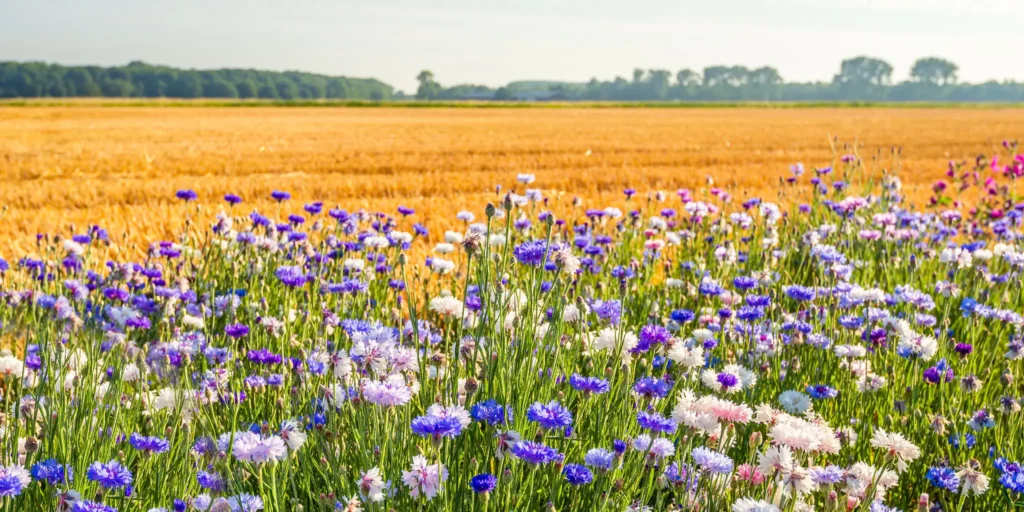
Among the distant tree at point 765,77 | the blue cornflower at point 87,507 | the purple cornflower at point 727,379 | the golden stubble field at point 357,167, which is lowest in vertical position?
the golden stubble field at point 357,167

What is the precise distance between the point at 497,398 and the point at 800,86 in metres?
188

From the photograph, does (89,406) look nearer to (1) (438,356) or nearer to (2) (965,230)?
(1) (438,356)

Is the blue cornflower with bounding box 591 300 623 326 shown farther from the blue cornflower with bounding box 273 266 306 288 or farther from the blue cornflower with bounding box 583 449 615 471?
the blue cornflower with bounding box 273 266 306 288

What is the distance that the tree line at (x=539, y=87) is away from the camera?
4712 inches

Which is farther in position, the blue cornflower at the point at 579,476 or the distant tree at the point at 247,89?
the distant tree at the point at 247,89

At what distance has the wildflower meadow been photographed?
2094 mm

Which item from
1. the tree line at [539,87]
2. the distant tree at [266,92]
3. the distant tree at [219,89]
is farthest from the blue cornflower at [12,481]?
the distant tree at [266,92]

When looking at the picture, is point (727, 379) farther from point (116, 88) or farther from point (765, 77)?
point (765, 77)

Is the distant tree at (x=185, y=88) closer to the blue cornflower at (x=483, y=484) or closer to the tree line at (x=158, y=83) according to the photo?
the tree line at (x=158, y=83)

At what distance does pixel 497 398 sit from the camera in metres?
2.40

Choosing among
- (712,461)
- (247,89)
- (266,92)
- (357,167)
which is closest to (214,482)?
(712,461)

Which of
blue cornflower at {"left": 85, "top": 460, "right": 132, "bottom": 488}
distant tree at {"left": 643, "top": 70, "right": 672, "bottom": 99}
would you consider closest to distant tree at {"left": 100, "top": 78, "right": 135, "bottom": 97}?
distant tree at {"left": 643, "top": 70, "right": 672, "bottom": 99}

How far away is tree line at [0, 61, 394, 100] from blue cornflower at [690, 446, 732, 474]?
13281 centimetres

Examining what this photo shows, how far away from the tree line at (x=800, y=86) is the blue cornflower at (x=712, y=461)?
140642 millimetres
